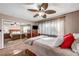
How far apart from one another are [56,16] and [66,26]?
27cm

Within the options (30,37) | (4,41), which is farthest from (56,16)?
(4,41)

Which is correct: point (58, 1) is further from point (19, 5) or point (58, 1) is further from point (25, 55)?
point (25, 55)

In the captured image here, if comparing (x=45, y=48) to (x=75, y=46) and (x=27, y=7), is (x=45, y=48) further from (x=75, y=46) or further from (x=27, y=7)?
(x=27, y=7)

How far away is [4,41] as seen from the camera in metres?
1.67

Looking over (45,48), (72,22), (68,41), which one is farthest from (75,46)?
(45,48)

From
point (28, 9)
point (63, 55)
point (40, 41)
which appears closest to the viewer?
point (63, 55)

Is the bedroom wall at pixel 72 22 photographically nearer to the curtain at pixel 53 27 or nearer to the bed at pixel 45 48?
the curtain at pixel 53 27

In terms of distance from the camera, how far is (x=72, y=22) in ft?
5.30

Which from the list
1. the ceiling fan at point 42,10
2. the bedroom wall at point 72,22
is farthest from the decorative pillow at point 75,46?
the ceiling fan at point 42,10

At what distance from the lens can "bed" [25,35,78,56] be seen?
1544mm

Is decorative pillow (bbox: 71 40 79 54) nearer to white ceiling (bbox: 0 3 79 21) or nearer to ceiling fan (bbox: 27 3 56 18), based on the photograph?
white ceiling (bbox: 0 3 79 21)

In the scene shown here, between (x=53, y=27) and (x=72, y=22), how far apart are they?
0.37 meters

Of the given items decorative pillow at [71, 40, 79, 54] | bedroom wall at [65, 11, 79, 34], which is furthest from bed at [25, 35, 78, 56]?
bedroom wall at [65, 11, 79, 34]

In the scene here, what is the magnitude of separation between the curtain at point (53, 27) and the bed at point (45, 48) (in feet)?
0.39
